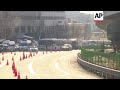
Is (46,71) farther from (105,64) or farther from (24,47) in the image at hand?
(24,47)

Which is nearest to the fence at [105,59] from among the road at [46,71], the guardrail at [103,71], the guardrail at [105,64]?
the guardrail at [105,64]

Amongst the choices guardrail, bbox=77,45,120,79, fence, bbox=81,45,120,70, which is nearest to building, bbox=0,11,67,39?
fence, bbox=81,45,120,70

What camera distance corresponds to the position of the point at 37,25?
114 m

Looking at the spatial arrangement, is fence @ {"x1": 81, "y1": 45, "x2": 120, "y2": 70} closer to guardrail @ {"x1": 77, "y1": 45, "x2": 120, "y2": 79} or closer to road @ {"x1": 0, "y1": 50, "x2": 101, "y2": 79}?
guardrail @ {"x1": 77, "y1": 45, "x2": 120, "y2": 79}

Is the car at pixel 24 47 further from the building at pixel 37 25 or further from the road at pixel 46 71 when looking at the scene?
the road at pixel 46 71

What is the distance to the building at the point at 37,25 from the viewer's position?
10653 centimetres

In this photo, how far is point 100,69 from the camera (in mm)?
24516

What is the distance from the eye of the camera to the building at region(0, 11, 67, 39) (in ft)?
350
